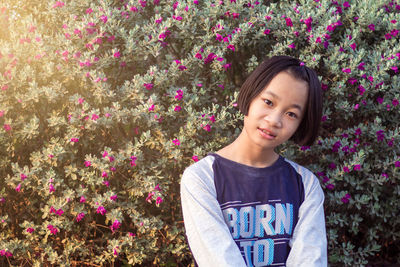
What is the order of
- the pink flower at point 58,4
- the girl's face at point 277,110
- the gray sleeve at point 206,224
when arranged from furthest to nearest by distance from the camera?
the pink flower at point 58,4
the girl's face at point 277,110
the gray sleeve at point 206,224

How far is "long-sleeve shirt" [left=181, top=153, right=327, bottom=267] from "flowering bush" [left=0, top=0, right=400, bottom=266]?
811 millimetres

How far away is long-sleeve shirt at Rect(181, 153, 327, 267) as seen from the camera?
7.15 feet

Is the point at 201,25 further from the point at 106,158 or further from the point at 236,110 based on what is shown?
the point at 106,158

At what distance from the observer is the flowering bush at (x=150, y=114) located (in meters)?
3.11

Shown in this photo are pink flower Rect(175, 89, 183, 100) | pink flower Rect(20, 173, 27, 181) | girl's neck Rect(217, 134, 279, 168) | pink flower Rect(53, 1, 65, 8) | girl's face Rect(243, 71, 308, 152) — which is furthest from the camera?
pink flower Rect(53, 1, 65, 8)

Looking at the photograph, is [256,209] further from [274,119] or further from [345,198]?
[345,198]

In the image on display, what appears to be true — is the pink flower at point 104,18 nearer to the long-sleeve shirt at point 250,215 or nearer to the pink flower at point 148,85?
the pink flower at point 148,85

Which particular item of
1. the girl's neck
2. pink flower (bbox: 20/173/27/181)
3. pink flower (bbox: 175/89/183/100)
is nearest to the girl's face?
the girl's neck

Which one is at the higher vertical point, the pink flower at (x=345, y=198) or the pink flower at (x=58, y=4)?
the pink flower at (x=58, y=4)

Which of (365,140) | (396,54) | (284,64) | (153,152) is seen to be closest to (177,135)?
(153,152)

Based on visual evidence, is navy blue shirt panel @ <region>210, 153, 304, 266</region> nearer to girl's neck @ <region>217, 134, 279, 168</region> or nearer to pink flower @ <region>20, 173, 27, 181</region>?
girl's neck @ <region>217, 134, 279, 168</region>

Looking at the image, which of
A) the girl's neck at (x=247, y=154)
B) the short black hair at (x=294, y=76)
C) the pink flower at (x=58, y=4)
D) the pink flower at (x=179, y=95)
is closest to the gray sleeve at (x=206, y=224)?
the girl's neck at (x=247, y=154)

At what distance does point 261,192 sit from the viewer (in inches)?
90.9

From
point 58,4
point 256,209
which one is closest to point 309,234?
point 256,209
